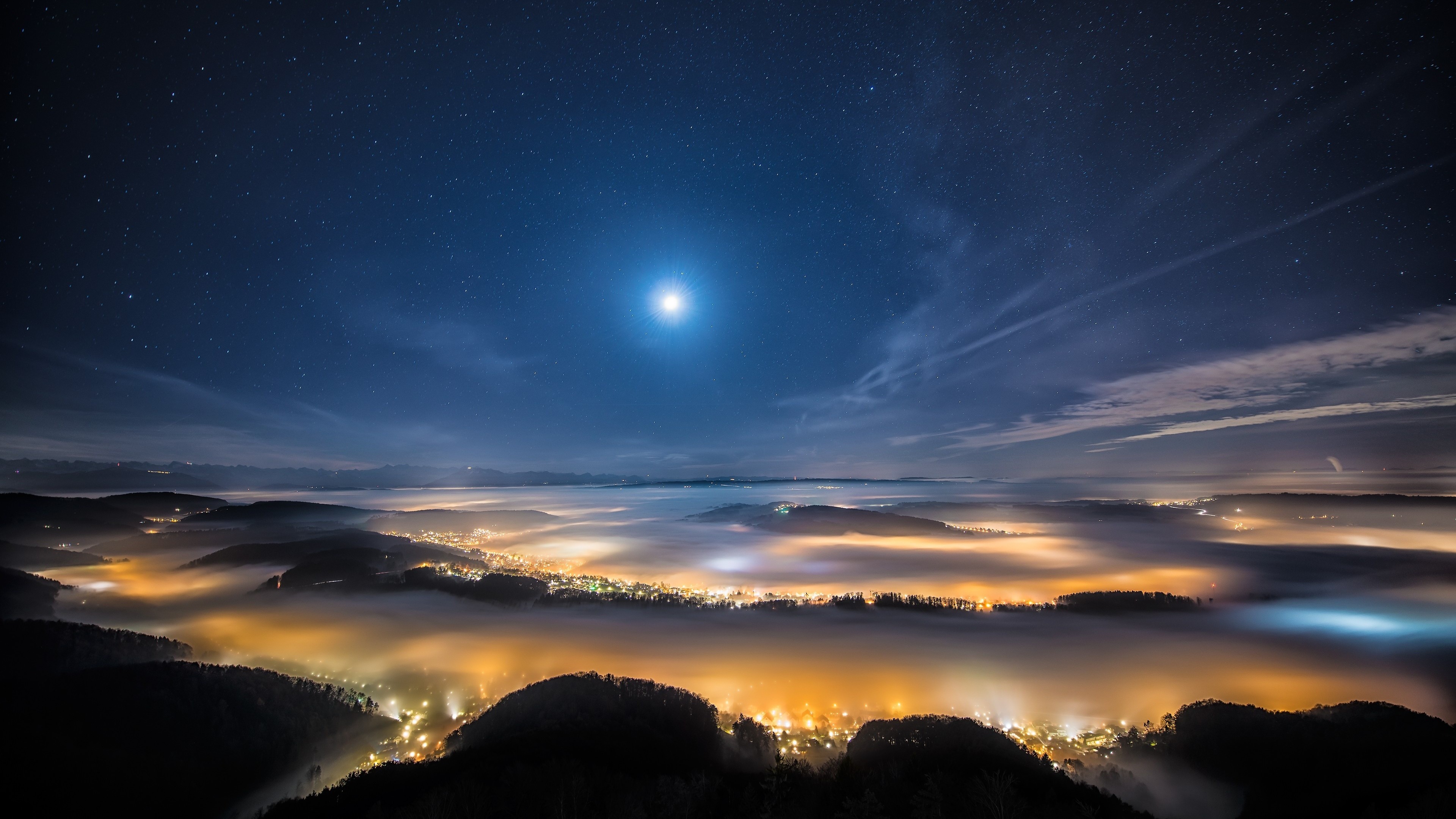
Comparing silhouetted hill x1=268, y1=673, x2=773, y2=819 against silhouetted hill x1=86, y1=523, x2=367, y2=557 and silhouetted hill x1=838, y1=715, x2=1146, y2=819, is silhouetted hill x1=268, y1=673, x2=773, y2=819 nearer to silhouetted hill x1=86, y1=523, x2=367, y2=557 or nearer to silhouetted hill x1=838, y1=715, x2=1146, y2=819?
silhouetted hill x1=838, y1=715, x2=1146, y2=819

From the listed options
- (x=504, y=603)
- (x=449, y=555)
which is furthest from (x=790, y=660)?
(x=449, y=555)

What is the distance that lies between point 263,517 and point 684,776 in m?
221

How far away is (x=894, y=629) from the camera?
81562 millimetres

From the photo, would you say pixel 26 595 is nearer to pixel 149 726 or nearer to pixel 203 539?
pixel 149 726

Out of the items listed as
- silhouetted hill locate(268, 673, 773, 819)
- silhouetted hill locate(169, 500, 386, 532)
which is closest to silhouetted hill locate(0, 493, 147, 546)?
silhouetted hill locate(169, 500, 386, 532)

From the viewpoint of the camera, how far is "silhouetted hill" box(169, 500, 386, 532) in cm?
16888

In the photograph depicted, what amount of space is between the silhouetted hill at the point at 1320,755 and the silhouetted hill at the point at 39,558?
7599 inches

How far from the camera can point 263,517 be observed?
591ft

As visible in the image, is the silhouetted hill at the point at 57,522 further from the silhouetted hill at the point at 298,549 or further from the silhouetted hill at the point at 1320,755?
the silhouetted hill at the point at 1320,755

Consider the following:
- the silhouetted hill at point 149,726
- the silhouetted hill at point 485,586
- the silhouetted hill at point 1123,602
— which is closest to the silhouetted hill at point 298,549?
the silhouetted hill at point 485,586

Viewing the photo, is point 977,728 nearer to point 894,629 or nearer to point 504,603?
point 894,629

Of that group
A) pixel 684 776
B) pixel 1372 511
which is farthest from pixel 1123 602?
pixel 1372 511

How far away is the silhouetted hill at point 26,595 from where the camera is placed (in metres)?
67.1

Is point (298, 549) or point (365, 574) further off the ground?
point (298, 549)
